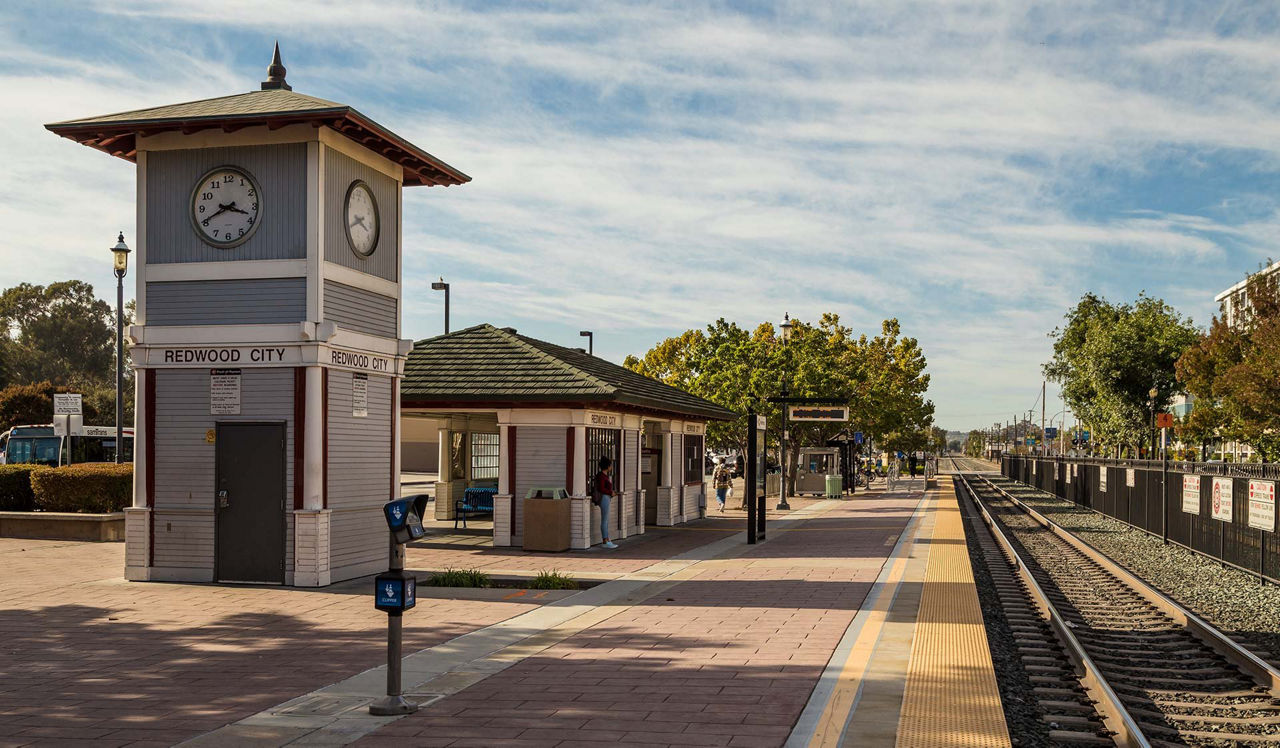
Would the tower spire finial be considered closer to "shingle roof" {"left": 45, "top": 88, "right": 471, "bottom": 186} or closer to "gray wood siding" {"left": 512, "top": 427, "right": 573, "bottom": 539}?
"shingle roof" {"left": 45, "top": 88, "right": 471, "bottom": 186}

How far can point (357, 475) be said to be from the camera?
15391 mm

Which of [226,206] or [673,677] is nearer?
[673,677]

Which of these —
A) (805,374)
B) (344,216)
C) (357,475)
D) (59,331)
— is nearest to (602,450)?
(357,475)

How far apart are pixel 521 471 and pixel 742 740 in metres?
14.2

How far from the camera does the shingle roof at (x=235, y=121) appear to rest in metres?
14.0

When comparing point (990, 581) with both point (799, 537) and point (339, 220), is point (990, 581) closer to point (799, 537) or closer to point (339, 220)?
point (799, 537)

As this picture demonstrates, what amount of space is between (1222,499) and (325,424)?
14.0 meters

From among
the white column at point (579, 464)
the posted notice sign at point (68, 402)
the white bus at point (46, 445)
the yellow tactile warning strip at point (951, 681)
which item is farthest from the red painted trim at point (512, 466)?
the white bus at point (46, 445)

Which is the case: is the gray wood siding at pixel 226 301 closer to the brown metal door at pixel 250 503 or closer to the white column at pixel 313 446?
the white column at pixel 313 446

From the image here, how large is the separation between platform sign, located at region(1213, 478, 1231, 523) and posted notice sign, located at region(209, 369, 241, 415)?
15.0 meters

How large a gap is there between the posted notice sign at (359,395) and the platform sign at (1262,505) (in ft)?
40.6

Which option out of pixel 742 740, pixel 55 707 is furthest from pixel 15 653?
pixel 742 740

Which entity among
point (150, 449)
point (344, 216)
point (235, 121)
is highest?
point (235, 121)

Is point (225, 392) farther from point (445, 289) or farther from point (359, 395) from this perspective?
point (445, 289)
